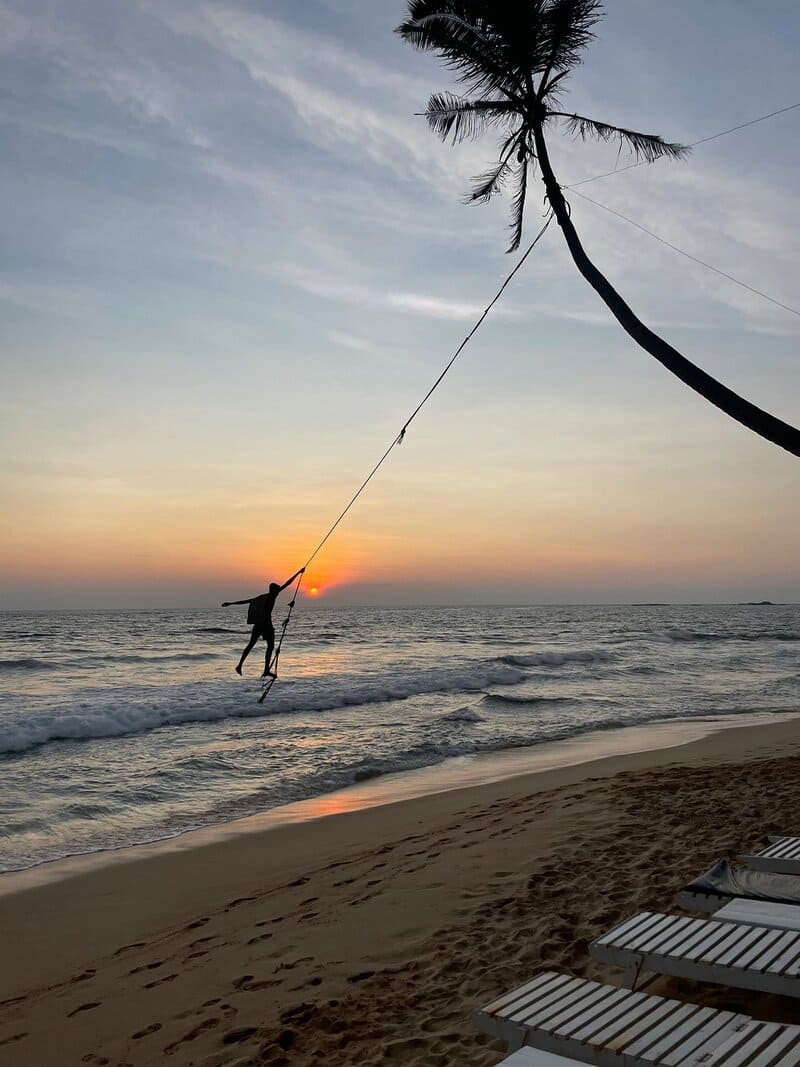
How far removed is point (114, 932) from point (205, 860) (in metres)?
1.94

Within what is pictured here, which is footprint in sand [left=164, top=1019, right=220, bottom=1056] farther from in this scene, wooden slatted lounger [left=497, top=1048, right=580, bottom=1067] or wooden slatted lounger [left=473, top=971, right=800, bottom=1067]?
wooden slatted lounger [left=497, top=1048, right=580, bottom=1067]

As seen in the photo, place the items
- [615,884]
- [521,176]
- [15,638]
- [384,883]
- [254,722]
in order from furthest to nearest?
[15,638], [254,722], [521,176], [384,883], [615,884]

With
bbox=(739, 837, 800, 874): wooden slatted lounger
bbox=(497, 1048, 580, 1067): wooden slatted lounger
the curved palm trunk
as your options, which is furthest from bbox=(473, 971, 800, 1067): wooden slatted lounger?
the curved palm trunk

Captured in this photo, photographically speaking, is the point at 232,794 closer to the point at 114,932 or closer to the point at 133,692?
the point at 114,932

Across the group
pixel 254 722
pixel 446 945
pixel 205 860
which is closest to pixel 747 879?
pixel 446 945

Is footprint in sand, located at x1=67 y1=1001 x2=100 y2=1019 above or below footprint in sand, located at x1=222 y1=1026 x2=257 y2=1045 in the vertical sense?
below

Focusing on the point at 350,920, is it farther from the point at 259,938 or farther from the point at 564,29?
the point at 564,29

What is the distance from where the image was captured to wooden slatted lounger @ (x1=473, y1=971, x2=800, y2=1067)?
10.7ft

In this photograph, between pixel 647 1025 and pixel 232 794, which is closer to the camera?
pixel 647 1025

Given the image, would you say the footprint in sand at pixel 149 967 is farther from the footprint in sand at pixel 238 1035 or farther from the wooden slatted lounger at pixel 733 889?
the wooden slatted lounger at pixel 733 889

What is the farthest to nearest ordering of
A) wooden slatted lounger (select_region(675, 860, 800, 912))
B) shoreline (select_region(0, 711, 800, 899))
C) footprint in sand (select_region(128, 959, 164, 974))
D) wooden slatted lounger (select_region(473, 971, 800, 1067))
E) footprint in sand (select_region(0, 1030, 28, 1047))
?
1. shoreline (select_region(0, 711, 800, 899))
2. footprint in sand (select_region(128, 959, 164, 974))
3. wooden slatted lounger (select_region(675, 860, 800, 912))
4. footprint in sand (select_region(0, 1030, 28, 1047))
5. wooden slatted lounger (select_region(473, 971, 800, 1067))

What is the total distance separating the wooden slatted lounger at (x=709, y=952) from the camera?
13.2ft

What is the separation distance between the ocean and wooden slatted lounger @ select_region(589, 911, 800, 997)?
275 inches

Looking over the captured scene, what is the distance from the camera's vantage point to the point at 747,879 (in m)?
5.52
